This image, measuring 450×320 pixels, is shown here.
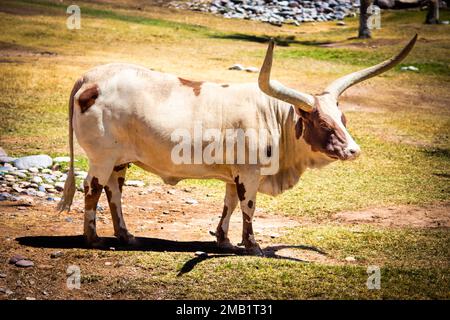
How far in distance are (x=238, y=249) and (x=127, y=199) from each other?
3.11m

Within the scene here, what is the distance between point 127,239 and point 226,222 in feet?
4.29

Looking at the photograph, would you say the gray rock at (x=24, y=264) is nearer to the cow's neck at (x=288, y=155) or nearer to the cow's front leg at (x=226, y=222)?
the cow's front leg at (x=226, y=222)

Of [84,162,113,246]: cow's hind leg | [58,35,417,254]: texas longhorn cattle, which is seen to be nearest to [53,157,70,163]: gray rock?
[58,35,417,254]: texas longhorn cattle

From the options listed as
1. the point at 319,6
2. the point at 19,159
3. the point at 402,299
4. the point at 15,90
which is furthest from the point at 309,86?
the point at 319,6

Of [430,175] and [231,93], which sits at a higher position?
[231,93]

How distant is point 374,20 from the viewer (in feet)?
131

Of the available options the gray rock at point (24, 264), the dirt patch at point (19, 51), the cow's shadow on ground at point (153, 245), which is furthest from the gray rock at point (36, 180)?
the dirt patch at point (19, 51)

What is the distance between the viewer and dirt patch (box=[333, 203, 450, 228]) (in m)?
11.1

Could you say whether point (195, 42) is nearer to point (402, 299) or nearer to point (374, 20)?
point (374, 20)

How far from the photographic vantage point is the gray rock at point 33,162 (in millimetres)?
13340

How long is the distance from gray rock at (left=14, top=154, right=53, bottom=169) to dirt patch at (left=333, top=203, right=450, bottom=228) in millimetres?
5349

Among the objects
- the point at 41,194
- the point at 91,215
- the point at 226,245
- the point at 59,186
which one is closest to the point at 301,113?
the point at 226,245

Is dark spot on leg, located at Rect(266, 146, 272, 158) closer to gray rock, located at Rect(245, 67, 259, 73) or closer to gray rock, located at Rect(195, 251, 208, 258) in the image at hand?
gray rock, located at Rect(195, 251, 208, 258)

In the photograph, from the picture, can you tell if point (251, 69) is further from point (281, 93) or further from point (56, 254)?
point (56, 254)
